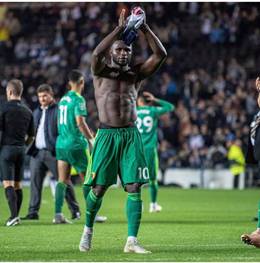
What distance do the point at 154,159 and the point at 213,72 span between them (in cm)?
1617

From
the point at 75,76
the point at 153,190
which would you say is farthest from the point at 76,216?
the point at 153,190

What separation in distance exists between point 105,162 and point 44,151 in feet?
19.2

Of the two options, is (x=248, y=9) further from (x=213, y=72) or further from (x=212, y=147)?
(x=212, y=147)

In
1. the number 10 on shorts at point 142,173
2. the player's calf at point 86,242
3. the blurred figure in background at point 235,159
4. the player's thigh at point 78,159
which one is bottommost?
the blurred figure in background at point 235,159

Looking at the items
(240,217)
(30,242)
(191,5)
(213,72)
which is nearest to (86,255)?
(30,242)

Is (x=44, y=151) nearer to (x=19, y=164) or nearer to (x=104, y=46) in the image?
(x=19, y=164)

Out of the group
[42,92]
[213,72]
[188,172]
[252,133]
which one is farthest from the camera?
[213,72]

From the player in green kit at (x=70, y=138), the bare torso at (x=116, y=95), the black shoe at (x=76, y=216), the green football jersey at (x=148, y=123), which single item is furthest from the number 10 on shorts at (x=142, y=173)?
the green football jersey at (x=148, y=123)

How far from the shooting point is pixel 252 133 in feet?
38.1

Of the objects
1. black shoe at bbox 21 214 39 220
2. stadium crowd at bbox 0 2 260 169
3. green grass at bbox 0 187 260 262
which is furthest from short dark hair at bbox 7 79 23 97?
stadium crowd at bbox 0 2 260 169

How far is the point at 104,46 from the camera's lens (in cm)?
1074

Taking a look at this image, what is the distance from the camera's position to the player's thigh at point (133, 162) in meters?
10.9

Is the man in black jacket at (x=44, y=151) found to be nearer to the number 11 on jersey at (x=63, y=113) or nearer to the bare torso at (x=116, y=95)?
the number 11 on jersey at (x=63, y=113)

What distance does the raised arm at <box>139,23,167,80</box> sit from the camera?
1093 centimetres
